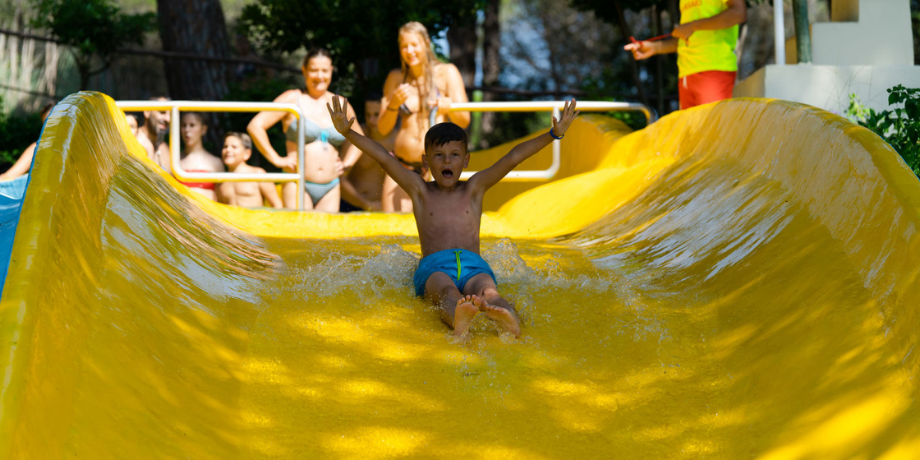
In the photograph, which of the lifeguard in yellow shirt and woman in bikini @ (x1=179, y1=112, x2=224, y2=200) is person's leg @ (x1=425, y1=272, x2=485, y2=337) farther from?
woman in bikini @ (x1=179, y1=112, x2=224, y2=200)

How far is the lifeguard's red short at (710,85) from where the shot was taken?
6027 millimetres

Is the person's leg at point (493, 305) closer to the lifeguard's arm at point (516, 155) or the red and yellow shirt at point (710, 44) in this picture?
the lifeguard's arm at point (516, 155)

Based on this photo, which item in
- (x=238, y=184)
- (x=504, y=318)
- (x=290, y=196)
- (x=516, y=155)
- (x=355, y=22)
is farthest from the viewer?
(x=355, y=22)

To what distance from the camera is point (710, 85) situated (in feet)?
19.9

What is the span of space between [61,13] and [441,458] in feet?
34.7

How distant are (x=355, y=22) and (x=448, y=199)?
6.40m

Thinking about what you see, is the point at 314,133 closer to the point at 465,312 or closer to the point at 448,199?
the point at 448,199

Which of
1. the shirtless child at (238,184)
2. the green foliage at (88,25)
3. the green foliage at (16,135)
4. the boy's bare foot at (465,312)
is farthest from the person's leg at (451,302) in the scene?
the green foliage at (16,135)

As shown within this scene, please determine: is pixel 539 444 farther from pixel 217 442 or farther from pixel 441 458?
pixel 217 442

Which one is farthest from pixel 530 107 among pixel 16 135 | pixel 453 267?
pixel 16 135

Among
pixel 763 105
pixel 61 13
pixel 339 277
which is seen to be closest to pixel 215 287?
pixel 339 277

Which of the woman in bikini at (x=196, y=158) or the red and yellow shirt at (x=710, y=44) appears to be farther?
the woman in bikini at (x=196, y=158)

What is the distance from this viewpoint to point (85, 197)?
9.58 ft

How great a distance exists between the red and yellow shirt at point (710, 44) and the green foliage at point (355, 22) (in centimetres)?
420
